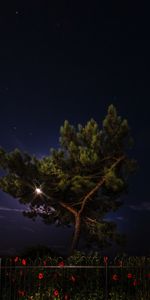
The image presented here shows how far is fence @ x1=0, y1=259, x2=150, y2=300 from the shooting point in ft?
51.0

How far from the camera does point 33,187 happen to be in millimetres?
27609

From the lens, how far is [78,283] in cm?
1683

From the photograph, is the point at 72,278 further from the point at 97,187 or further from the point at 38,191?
the point at 38,191

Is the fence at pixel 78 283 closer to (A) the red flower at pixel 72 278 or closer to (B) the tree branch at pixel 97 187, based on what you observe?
(A) the red flower at pixel 72 278

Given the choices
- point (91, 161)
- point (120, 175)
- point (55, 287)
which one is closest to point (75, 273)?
point (55, 287)

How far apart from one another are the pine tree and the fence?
9278mm

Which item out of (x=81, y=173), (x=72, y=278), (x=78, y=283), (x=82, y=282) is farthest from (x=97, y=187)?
(x=72, y=278)

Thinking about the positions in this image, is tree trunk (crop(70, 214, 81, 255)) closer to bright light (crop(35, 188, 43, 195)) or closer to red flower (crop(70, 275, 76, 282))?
bright light (crop(35, 188, 43, 195))

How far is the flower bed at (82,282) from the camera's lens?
15477mm

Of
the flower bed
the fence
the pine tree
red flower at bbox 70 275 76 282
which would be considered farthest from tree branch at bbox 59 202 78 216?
red flower at bbox 70 275 76 282

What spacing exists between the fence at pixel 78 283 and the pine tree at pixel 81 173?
928 centimetres

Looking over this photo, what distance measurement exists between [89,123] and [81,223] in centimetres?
503

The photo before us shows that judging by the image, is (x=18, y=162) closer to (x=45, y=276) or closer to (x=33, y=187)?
(x=33, y=187)

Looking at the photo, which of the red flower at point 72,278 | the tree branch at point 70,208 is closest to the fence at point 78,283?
the red flower at point 72,278
